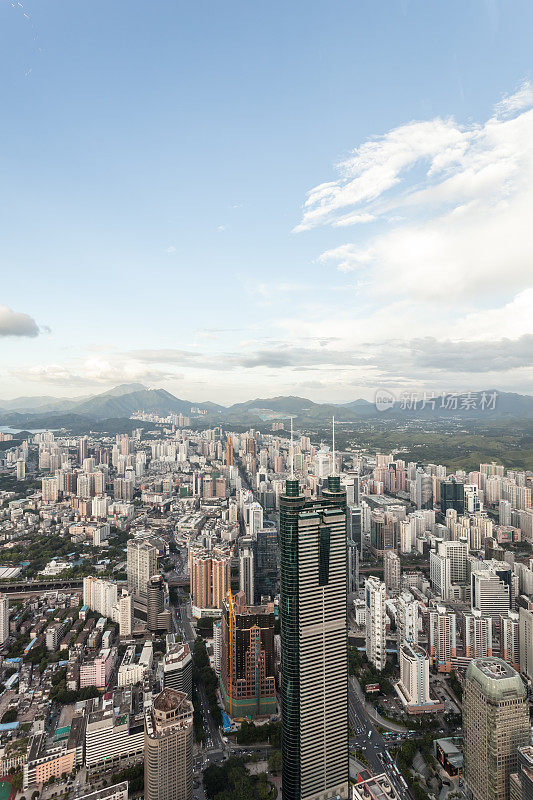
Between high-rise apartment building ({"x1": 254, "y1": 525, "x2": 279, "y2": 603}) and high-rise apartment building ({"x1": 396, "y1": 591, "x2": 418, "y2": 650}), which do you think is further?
high-rise apartment building ({"x1": 254, "y1": 525, "x2": 279, "y2": 603})

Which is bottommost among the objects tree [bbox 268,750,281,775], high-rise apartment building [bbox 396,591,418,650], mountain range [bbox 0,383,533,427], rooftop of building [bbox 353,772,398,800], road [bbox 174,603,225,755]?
road [bbox 174,603,225,755]

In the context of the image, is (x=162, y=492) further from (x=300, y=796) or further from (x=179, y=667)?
(x=300, y=796)

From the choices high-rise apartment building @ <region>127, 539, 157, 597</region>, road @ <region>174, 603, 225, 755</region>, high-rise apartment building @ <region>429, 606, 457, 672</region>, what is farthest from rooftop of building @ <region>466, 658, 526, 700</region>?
high-rise apartment building @ <region>127, 539, 157, 597</region>

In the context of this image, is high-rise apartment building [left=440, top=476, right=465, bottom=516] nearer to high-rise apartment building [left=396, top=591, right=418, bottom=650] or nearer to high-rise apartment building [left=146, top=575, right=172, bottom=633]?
high-rise apartment building [left=396, top=591, right=418, bottom=650]

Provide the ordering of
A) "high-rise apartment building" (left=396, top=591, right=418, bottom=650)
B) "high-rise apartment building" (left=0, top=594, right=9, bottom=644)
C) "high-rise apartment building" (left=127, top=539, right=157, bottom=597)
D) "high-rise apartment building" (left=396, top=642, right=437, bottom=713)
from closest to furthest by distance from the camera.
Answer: "high-rise apartment building" (left=396, top=642, right=437, bottom=713), "high-rise apartment building" (left=396, top=591, right=418, bottom=650), "high-rise apartment building" (left=0, top=594, right=9, bottom=644), "high-rise apartment building" (left=127, top=539, right=157, bottom=597)

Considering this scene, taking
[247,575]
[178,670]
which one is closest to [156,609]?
[247,575]

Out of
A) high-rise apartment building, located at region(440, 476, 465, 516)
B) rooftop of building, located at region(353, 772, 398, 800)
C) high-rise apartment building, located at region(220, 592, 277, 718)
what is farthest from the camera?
high-rise apartment building, located at region(440, 476, 465, 516)

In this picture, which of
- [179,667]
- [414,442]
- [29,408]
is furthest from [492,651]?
[29,408]
